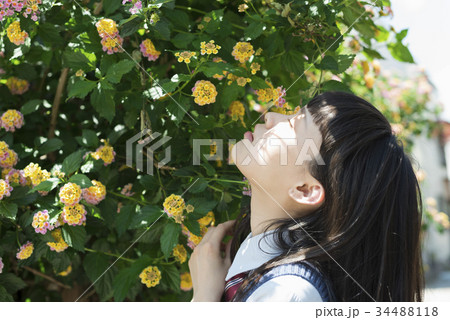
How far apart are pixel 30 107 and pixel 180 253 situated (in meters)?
0.61

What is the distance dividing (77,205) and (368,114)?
728 mm

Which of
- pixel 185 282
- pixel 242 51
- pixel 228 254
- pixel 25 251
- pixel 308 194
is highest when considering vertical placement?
pixel 242 51

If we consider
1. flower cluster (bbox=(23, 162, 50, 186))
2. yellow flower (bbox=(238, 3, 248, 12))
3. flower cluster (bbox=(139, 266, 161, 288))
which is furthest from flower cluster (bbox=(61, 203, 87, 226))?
yellow flower (bbox=(238, 3, 248, 12))

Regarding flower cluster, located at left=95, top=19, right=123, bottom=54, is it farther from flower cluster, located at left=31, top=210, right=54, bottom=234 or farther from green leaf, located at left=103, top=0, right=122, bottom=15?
flower cluster, located at left=31, top=210, right=54, bottom=234

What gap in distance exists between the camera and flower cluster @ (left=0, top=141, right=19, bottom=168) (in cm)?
139

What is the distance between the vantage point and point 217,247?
121 cm

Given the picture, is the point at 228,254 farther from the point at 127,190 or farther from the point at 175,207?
the point at 127,190

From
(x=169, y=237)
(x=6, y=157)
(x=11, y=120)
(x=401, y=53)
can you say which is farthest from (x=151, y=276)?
(x=401, y=53)

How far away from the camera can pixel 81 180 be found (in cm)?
131

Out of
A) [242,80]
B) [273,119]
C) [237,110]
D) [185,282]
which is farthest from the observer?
[185,282]

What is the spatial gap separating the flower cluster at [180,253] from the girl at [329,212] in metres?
0.29

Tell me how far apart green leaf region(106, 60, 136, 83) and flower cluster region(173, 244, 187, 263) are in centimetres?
47
